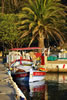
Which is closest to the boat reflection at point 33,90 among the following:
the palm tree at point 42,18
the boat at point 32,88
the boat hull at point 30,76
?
the boat at point 32,88

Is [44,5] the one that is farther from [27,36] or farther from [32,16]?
[27,36]

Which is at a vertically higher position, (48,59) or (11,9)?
(11,9)

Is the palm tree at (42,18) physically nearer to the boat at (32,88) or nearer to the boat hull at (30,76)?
the boat hull at (30,76)

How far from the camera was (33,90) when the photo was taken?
28.8 m

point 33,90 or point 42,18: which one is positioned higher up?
point 42,18

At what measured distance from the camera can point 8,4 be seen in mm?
71875

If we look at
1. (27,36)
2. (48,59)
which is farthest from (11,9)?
(48,59)

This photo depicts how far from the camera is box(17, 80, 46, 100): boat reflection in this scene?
80.8 ft

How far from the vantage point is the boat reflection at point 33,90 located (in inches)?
969

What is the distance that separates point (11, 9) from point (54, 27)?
19.6 meters

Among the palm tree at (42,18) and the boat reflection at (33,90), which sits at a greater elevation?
the palm tree at (42,18)

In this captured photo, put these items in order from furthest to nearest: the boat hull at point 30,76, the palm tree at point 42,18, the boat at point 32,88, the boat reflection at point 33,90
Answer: the palm tree at point 42,18 → the boat hull at point 30,76 → the boat at point 32,88 → the boat reflection at point 33,90

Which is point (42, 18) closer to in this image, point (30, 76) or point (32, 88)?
point (30, 76)

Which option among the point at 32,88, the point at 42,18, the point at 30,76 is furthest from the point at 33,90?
the point at 42,18
